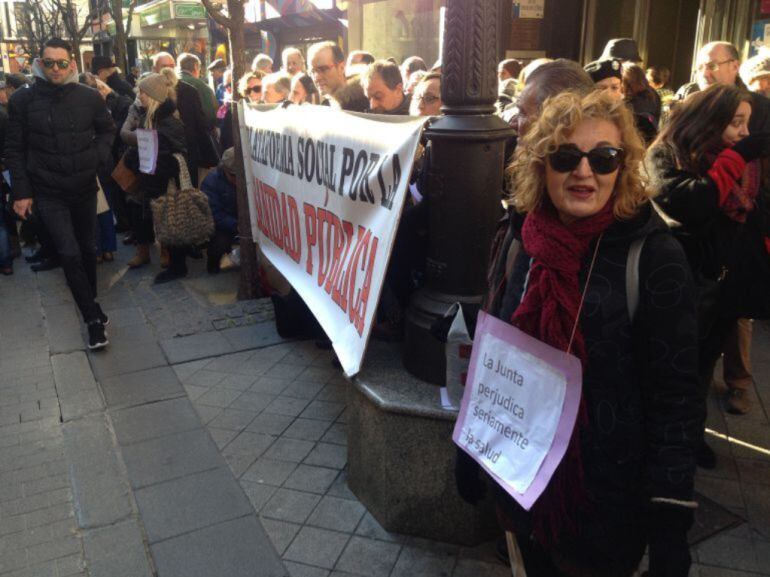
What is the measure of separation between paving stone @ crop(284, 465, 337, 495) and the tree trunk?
2890 millimetres

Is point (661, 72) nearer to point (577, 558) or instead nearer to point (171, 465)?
point (171, 465)

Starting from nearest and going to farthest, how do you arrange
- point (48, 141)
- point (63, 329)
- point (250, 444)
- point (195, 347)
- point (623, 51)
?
point (250, 444) < point (195, 347) < point (48, 141) < point (63, 329) < point (623, 51)

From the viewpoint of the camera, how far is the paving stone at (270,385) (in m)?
4.60

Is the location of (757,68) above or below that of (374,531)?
above

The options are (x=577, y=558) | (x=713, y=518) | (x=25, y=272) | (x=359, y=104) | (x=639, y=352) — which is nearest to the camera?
(x=639, y=352)

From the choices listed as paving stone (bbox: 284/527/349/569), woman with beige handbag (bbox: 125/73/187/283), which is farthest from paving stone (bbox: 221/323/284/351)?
paving stone (bbox: 284/527/349/569)

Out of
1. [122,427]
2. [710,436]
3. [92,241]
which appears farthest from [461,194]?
[92,241]

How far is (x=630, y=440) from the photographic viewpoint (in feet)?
5.90

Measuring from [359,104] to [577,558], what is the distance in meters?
4.17

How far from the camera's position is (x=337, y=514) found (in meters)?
3.31

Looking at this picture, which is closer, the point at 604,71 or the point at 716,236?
the point at 716,236

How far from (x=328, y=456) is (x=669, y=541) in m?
2.32

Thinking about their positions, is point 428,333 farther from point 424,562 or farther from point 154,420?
point 154,420

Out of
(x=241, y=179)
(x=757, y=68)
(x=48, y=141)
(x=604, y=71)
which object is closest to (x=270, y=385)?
(x=241, y=179)
